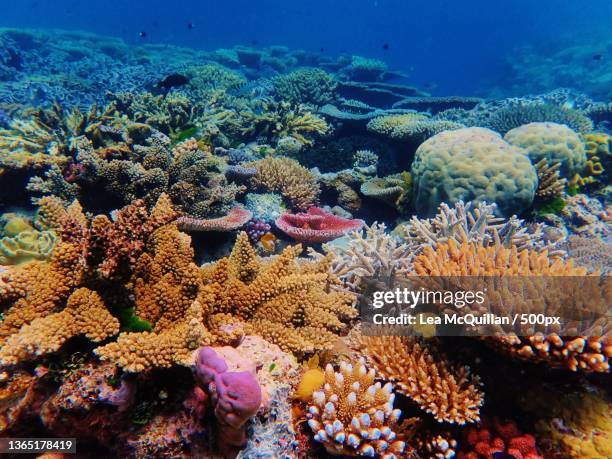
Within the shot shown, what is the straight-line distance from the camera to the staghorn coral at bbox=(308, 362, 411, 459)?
6.95ft

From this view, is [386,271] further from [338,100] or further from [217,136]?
[338,100]

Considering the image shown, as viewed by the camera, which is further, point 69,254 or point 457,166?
point 457,166

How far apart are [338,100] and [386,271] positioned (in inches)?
417

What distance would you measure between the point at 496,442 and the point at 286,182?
4534mm

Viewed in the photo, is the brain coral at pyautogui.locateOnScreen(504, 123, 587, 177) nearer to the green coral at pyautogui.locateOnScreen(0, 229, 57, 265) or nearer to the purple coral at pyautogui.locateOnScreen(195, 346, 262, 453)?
the purple coral at pyautogui.locateOnScreen(195, 346, 262, 453)

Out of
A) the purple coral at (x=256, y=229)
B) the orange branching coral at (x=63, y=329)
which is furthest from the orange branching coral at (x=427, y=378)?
the purple coral at (x=256, y=229)

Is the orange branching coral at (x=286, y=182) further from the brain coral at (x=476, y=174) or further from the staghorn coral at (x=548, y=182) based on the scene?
the staghorn coral at (x=548, y=182)

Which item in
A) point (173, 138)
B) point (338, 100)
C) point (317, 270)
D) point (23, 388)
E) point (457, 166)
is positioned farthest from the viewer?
point (338, 100)

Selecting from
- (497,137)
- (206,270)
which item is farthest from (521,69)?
(206,270)

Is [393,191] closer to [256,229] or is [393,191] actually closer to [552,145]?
[256,229]

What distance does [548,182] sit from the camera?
5.56 m

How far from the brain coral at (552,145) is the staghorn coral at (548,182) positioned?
277 mm

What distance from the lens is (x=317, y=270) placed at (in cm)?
336

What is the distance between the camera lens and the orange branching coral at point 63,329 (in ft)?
6.26
